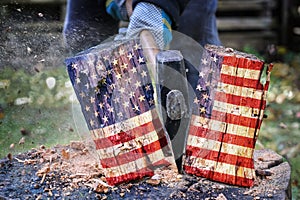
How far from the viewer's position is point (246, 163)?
5.46 ft

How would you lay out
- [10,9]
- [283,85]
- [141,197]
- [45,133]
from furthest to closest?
1. [283,85]
2. [45,133]
3. [10,9]
4. [141,197]

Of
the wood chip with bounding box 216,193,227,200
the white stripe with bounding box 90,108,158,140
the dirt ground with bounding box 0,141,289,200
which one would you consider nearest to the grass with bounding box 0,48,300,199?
the dirt ground with bounding box 0,141,289,200

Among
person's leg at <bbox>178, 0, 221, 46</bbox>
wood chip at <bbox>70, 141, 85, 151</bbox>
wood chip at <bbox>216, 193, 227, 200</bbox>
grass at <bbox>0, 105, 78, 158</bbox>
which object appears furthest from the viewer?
person's leg at <bbox>178, 0, 221, 46</bbox>

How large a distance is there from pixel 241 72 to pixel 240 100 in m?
0.10

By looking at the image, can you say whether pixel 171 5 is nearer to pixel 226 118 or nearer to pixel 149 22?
pixel 149 22

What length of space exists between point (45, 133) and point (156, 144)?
838 mm

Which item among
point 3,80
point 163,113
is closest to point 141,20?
point 163,113

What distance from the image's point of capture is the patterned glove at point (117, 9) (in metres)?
2.29

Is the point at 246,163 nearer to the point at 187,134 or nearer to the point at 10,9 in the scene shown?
the point at 187,134

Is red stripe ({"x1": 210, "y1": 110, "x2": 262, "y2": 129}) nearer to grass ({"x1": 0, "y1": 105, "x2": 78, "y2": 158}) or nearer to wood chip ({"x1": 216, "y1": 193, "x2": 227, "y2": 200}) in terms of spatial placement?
wood chip ({"x1": 216, "y1": 193, "x2": 227, "y2": 200})

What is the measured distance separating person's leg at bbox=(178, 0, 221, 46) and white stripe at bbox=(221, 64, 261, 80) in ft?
3.40

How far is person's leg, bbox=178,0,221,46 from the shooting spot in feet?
8.53

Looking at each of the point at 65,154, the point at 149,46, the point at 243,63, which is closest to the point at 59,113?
the point at 65,154

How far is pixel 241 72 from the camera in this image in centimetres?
161
